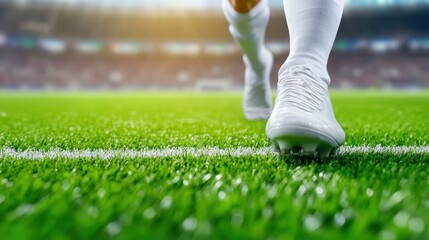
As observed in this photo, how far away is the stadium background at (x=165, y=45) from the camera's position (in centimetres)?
2711

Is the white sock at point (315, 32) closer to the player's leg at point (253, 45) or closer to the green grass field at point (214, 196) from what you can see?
the green grass field at point (214, 196)

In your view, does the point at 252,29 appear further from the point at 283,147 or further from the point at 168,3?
the point at 168,3

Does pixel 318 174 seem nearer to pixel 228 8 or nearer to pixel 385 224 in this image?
pixel 385 224

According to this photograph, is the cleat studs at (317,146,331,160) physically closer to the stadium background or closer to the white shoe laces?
the white shoe laces

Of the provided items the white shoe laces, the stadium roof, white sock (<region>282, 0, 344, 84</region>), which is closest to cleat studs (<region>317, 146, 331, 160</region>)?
the white shoe laces

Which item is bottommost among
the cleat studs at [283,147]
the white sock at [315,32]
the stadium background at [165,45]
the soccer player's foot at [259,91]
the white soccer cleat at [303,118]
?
the stadium background at [165,45]

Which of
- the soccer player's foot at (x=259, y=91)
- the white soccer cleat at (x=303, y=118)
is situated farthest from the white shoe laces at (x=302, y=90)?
the soccer player's foot at (x=259, y=91)

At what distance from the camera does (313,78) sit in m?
1.31

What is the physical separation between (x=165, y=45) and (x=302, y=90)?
31.1 metres

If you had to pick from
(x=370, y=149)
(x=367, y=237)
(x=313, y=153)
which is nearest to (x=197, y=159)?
(x=313, y=153)

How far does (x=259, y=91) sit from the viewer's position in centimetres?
283

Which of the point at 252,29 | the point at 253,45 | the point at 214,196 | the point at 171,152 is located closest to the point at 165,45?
the point at 253,45

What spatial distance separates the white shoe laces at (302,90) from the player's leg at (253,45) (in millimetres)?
765

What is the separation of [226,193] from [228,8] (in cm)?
149
